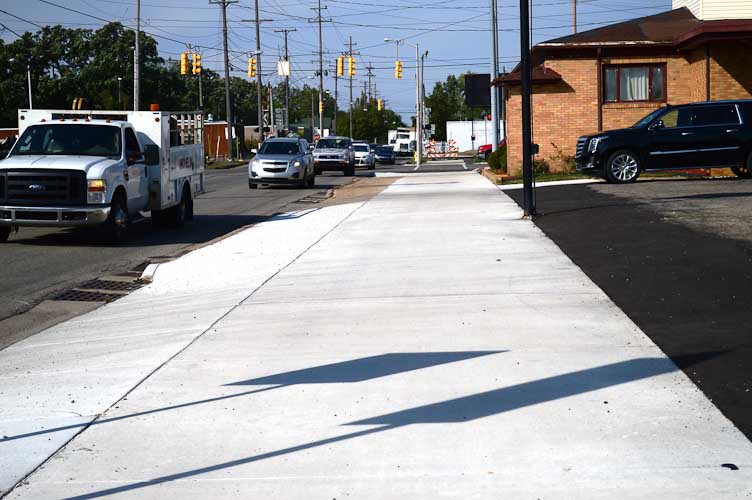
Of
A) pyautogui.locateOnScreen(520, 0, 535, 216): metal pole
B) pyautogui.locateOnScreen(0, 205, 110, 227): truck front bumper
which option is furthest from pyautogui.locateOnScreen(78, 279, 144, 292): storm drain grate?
pyautogui.locateOnScreen(520, 0, 535, 216): metal pole

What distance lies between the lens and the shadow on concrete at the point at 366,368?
762 cm

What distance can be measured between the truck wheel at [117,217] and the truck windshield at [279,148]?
59.6 ft

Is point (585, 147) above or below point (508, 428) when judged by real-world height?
above

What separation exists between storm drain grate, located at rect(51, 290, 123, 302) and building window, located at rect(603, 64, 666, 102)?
908 inches

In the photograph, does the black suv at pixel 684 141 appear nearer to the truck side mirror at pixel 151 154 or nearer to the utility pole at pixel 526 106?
the utility pole at pixel 526 106

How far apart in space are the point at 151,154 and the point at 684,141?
43.2 feet

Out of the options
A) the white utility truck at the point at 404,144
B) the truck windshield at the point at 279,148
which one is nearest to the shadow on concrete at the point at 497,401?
the truck windshield at the point at 279,148

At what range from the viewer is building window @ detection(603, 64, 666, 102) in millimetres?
32938

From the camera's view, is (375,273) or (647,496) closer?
(647,496)

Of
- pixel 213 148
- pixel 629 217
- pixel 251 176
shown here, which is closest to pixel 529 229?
pixel 629 217

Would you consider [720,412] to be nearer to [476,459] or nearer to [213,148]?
[476,459]

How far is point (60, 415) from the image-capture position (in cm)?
694

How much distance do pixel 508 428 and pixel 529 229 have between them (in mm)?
11009

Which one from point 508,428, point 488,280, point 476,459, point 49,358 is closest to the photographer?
point 476,459
